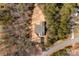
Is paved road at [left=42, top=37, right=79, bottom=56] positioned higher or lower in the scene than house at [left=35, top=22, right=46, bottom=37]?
lower

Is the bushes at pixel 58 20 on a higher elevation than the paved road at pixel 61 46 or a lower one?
higher

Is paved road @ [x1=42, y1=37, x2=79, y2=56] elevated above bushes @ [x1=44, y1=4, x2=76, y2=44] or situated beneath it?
situated beneath

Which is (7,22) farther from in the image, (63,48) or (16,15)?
(63,48)

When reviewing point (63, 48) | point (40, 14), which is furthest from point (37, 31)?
point (63, 48)

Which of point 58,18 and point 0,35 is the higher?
point 58,18

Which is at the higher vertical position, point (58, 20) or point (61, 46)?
point (58, 20)

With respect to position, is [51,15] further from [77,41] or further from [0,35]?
[0,35]

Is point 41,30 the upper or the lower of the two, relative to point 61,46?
upper

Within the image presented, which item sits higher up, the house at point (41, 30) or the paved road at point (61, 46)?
the house at point (41, 30)

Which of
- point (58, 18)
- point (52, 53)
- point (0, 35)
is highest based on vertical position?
point (58, 18)
